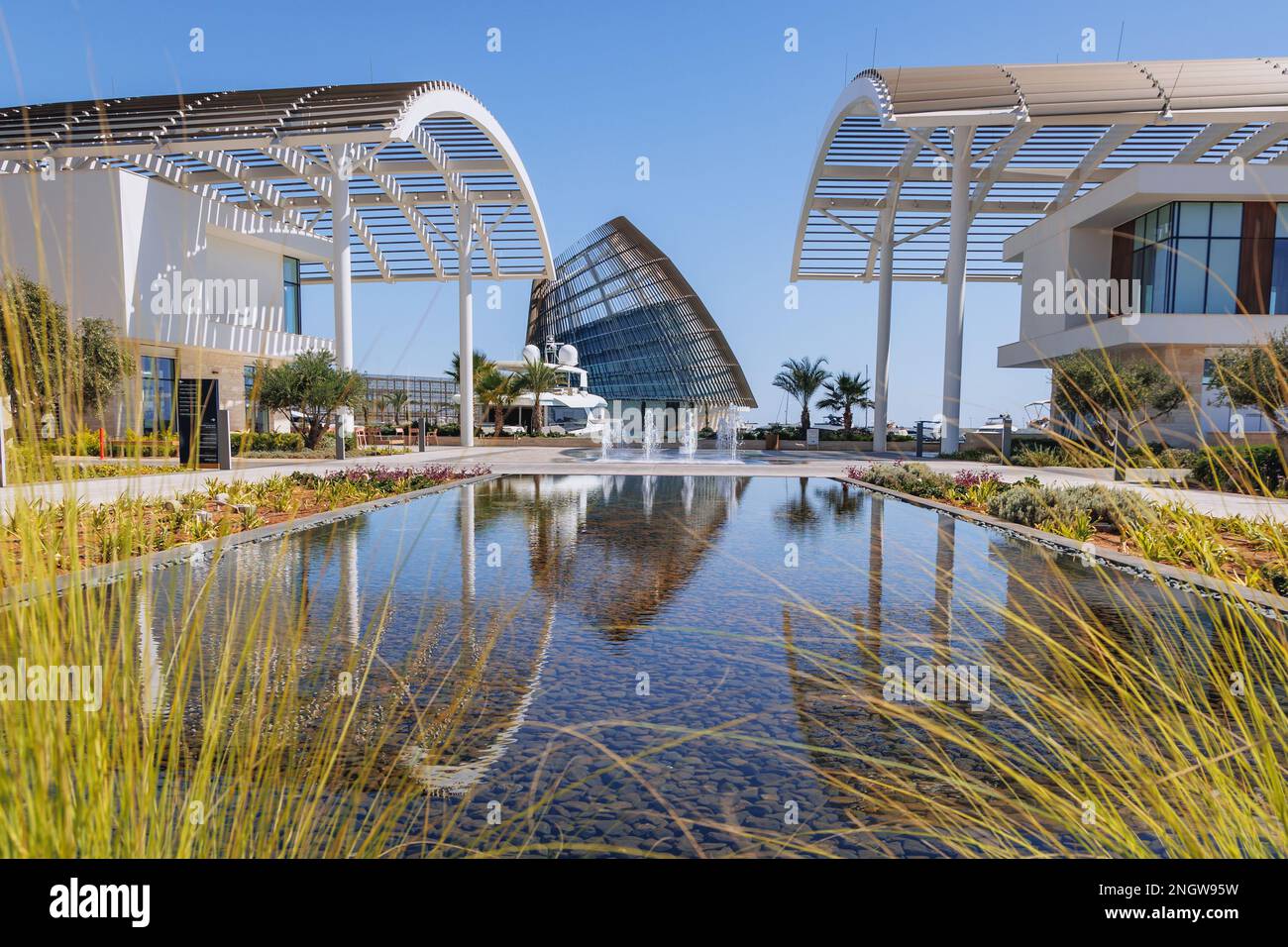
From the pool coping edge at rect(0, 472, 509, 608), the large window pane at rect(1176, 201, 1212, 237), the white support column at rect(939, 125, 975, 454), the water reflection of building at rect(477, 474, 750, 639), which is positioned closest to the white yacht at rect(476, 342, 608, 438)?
the white support column at rect(939, 125, 975, 454)

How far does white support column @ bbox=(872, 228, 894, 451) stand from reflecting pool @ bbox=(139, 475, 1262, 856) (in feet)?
77.0

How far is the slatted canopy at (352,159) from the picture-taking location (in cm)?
2356

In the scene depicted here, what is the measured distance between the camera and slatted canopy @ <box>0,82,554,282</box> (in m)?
23.6

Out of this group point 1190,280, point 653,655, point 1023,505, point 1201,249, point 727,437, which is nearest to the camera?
point 653,655

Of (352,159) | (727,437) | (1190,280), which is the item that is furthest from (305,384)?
(1190,280)

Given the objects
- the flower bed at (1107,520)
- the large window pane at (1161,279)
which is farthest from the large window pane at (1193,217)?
the flower bed at (1107,520)

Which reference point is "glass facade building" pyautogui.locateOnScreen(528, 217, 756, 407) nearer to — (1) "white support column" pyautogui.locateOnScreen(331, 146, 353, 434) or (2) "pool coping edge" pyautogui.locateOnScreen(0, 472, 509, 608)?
(1) "white support column" pyautogui.locateOnScreen(331, 146, 353, 434)

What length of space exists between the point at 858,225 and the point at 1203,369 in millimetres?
17428

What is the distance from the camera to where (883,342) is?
35750 mm

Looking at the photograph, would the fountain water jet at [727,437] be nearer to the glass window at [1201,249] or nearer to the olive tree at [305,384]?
the olive tree at [305,384]

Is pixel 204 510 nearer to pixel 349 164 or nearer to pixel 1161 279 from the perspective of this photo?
pixel 349 164

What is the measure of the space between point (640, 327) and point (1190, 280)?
42.4 metres

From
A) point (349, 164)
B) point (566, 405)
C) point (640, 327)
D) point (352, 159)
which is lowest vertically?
point (566, 405)
